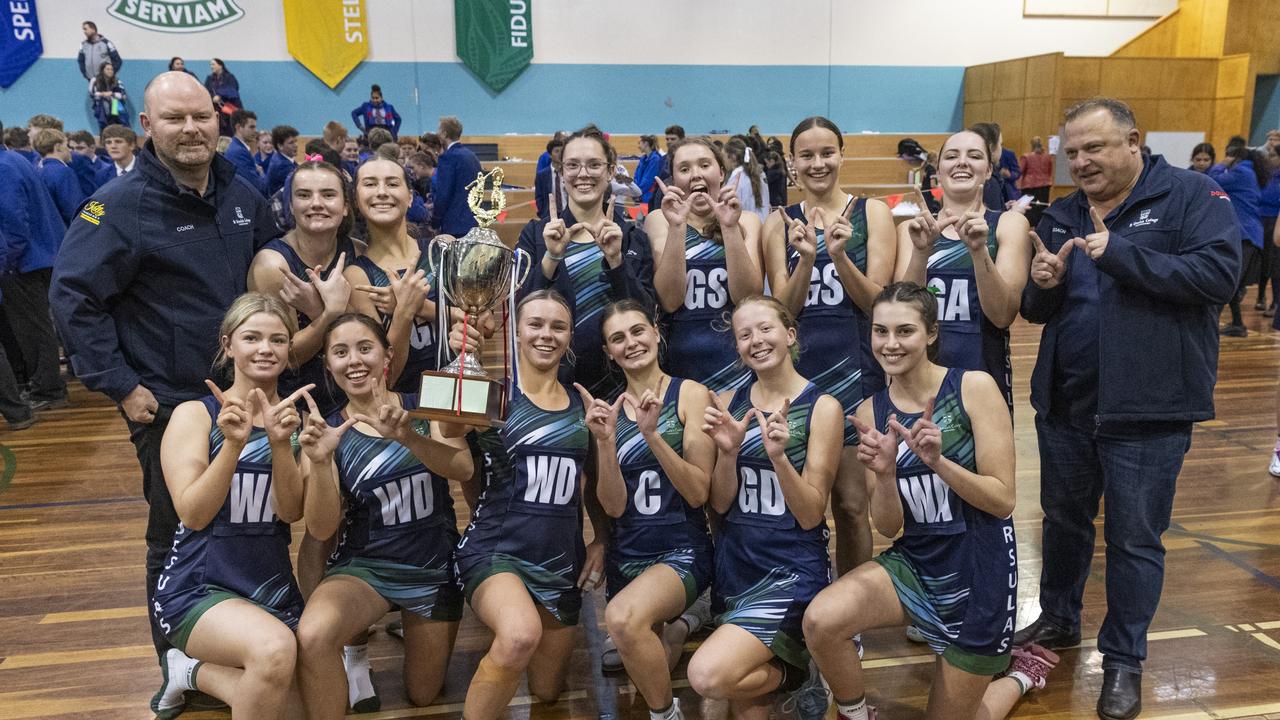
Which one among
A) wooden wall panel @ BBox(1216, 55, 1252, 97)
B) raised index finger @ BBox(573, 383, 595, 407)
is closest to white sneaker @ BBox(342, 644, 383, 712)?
raised index finger @ BBox(573, 383, 595, 407)

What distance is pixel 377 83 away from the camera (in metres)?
13.3

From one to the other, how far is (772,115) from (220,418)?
1346 cm

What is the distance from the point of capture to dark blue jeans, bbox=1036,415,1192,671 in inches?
98.4

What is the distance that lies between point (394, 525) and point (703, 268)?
4.19 ft

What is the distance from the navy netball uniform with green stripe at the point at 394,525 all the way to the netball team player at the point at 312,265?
295 millimetres

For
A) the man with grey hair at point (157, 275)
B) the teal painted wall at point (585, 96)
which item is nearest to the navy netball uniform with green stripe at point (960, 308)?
the man with grey hair at point (157, 275)

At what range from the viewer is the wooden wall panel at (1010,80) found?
13812 millimetres

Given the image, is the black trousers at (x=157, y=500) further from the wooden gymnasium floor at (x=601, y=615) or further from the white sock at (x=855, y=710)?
the white sock at (x=855, y=710)

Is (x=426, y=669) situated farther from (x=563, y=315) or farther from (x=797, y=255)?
(x=797, y=255)

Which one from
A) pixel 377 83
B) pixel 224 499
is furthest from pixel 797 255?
pixel 377 83

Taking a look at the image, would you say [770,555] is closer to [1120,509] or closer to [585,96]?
[1120,509]

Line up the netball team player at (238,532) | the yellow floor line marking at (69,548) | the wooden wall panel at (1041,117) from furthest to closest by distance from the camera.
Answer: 1. the wooden wall panel at (1041,117)
2. the yellow floor line marking at (69,548)
3. the netball team player at (238,532)

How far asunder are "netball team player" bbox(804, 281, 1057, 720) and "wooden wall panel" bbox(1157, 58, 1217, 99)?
48.6 feet

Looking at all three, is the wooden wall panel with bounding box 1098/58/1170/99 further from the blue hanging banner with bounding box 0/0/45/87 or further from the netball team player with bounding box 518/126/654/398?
the blue hanging banner with bounding box 0/0/45/87
